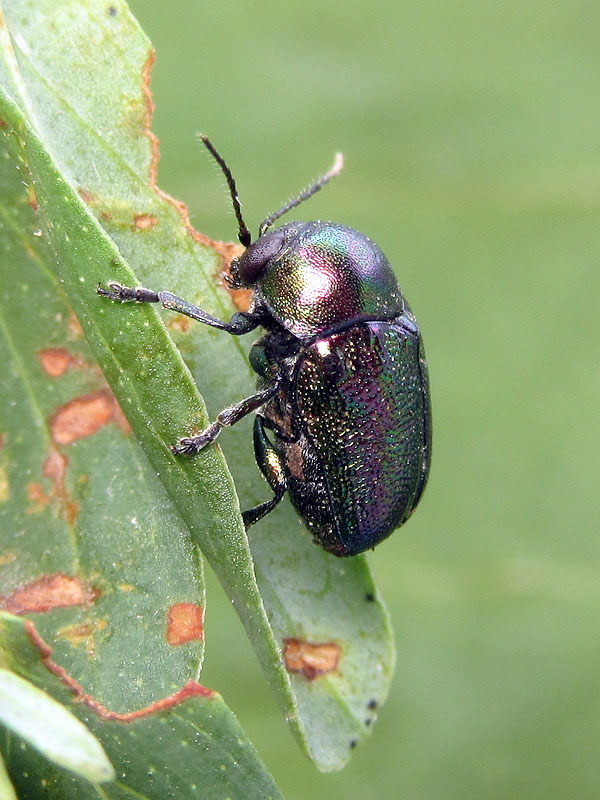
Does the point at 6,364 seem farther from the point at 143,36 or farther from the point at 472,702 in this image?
the point at 472,702

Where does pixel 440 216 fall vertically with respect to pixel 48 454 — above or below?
below

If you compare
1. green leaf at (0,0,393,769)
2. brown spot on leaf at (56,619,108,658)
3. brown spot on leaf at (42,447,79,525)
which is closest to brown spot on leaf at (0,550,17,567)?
green leaf at (0,0,393,769)

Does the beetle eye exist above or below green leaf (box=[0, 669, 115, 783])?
below

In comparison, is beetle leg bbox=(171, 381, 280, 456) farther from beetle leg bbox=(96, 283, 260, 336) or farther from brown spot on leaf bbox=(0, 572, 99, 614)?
brown spot on leaf bbox=(0, 572, 99, 614)

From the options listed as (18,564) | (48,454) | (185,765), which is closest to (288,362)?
(48,454)

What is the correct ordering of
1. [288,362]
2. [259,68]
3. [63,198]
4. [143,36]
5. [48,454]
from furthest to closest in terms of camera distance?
[259,68]
[288,362]
[143,36]
[48,454]
[63,198]

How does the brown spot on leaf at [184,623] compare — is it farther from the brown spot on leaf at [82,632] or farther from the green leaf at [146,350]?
the brown spot on leaf at [82,632]

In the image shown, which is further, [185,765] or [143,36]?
[143,36]
